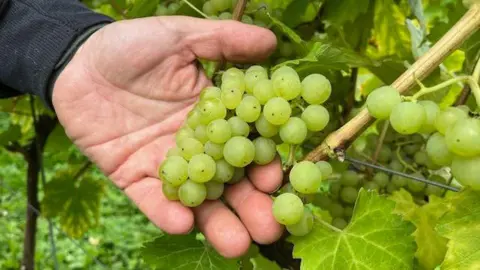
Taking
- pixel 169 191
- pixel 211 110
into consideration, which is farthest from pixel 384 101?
pixel 169 191

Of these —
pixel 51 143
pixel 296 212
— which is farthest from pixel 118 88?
pixel 51 143

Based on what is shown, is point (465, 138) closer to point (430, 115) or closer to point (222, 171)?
point (430, 115)

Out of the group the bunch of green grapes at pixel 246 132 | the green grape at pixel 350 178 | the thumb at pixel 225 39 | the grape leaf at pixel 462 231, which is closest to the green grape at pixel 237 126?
the bunch of green grapes at pixel 246 132

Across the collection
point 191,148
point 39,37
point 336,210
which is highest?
point 191,148

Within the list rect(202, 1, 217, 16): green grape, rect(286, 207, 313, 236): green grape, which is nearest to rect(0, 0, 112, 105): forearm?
rect(202, 1, 217, 16): green grape

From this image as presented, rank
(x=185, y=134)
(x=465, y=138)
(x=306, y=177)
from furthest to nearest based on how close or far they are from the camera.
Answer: (x=185, y=134), (x=306, y=177), (x=465, y=138)

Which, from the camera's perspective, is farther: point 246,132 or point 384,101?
point 246,132

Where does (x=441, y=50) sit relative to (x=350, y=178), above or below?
above
